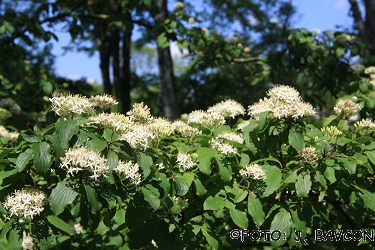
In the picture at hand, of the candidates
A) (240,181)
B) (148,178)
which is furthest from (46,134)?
(240,181)

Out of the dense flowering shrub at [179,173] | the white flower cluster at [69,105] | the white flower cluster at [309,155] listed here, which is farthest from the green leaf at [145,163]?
the white flower cluster at [309,155]

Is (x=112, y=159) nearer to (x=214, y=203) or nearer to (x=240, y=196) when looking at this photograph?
(x=214, y=203)

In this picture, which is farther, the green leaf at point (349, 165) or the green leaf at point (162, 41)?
the green leaf at point (162, 41)

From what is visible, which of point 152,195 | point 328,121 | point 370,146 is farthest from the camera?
point 328,121

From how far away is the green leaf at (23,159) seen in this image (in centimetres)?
→ 182

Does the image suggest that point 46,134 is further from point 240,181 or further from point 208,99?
point 208,99

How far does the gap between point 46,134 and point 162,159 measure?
590 millimetres

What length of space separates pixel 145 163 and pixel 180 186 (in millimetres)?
242

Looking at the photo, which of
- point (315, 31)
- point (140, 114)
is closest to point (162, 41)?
point (315, 31)

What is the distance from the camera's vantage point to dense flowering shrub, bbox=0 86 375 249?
1.88 metres

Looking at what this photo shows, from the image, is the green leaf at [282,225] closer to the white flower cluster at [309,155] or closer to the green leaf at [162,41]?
the white flower cluster at [309,155]

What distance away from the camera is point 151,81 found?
19375mm

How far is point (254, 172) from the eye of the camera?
2.19 m

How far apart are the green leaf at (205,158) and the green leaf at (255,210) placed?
272mm
